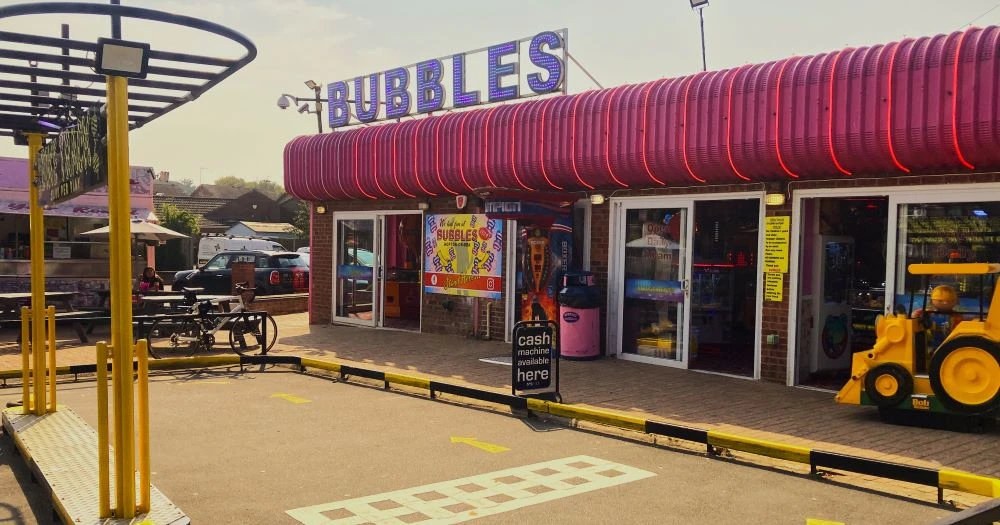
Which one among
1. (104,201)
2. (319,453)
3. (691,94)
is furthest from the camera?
(104,201)

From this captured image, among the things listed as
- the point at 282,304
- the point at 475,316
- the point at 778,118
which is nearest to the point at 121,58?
the point at 778,118

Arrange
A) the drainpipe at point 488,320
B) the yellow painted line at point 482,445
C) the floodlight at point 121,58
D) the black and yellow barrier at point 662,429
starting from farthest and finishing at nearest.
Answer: the drainpipe at point 488,320
the yellow painted line at point 482,445
the black and yellow barrier at point 662,429
the floodlight at point 121,58

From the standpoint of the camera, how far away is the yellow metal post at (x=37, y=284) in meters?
6.66

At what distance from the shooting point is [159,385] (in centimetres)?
1002

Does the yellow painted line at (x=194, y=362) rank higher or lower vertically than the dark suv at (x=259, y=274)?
lower

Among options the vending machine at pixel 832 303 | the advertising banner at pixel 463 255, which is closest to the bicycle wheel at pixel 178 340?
the advertising banner at pixel 463 255

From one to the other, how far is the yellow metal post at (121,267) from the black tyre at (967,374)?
648 cm

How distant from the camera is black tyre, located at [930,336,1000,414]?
7.10 meters

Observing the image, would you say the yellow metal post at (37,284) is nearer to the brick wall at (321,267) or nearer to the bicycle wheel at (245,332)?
the bicycle wheel at (245,332)

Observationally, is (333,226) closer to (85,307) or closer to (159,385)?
(85,307)

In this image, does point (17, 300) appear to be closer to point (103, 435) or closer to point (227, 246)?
point (103, 435)

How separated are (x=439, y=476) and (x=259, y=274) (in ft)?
59.4

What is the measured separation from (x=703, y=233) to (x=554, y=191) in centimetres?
236

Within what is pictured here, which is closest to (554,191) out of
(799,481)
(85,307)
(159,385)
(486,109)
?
(486,109)
